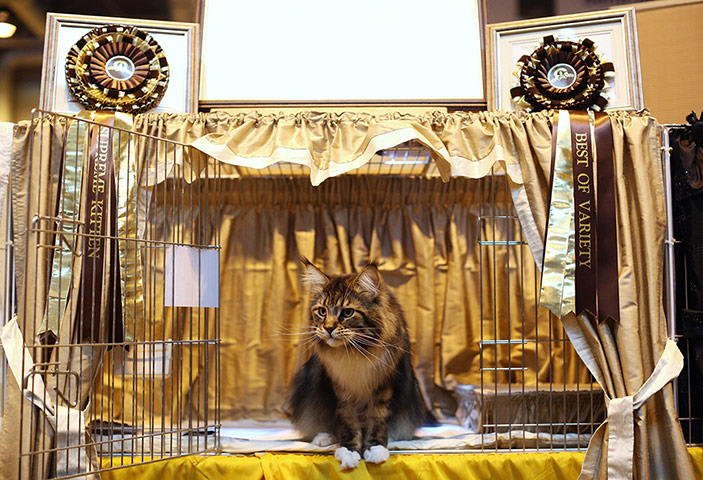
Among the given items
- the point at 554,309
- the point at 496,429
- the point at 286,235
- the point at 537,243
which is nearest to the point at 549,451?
the point at 496,429

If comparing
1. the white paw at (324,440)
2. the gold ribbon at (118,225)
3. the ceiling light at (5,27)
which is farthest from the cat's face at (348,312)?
the ceiling light at (5,27)

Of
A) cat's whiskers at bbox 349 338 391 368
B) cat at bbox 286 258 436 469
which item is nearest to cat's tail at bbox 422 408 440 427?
cat at bbox 286 258 436 469

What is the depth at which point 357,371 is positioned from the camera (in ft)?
8.11

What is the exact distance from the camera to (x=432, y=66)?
3.21 metres

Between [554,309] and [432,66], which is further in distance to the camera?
[432,66]

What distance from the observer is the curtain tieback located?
86.7 inches

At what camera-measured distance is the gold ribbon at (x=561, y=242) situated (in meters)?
2.31

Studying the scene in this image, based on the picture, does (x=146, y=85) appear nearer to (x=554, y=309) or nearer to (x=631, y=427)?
(x=554, y=309)

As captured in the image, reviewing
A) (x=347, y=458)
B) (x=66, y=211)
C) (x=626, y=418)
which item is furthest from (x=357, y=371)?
(x=66, y=211)

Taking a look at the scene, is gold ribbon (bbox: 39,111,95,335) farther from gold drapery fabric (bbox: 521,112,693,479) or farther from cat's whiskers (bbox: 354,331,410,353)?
gold drapery fabric (bbox: 521,112,693,479)

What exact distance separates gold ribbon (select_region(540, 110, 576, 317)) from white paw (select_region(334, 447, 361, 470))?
865 mm

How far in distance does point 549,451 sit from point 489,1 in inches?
87.2

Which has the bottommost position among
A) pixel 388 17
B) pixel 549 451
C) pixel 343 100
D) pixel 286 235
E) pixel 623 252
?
pixel 549 451

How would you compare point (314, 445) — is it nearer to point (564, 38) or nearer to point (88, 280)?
point (88, 280)
